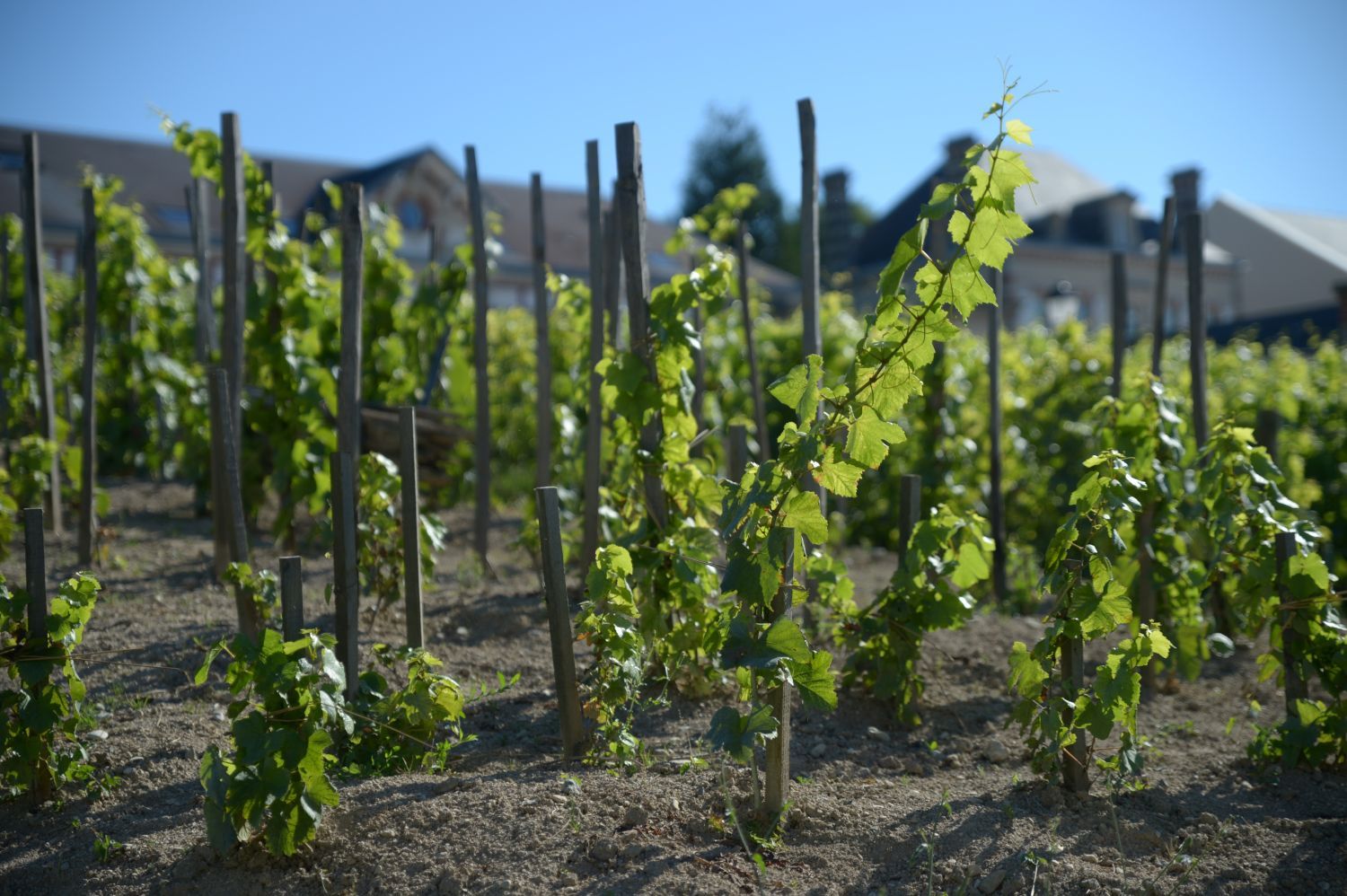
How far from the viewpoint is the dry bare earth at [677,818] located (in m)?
2.77

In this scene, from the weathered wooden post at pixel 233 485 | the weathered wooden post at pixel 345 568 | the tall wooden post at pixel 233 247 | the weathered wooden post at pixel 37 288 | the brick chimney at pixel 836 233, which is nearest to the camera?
the weathered wooden post at pixel 345 568

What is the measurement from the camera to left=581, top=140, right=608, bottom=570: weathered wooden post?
4.88 meters

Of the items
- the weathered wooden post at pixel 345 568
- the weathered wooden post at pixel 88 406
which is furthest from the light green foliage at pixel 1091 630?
the weathered wooden post at pixel 88 406

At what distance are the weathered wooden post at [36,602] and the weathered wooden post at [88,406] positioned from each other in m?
2.09

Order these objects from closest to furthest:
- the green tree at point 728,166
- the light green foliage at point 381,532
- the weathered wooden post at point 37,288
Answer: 1. the light green foliage at point 381,532
2. the weathered wooden post at point 37,288
3. the green tree at point 728,166

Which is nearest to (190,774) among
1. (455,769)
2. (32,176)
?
(455,769)

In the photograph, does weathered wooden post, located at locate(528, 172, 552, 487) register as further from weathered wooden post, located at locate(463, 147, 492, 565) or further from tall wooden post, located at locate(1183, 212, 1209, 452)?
tall wooden post, located at locate(1183, 212, 1209, 452)

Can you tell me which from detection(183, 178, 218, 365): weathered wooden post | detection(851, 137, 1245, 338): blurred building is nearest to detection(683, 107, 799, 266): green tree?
detection(851, 137, 1245, 338): blurred building

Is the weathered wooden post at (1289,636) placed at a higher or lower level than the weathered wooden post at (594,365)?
lower

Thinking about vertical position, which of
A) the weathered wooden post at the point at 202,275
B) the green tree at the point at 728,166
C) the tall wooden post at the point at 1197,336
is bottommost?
the tall wooden post at the point at 1197,336

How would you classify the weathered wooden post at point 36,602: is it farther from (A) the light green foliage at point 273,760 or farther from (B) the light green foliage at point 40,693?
(A) the light green foliage at point 273,760

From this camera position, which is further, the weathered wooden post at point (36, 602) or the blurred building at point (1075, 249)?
the blurred building at point (1075, 249)

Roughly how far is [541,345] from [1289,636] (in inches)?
140

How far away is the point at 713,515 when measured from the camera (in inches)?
166
